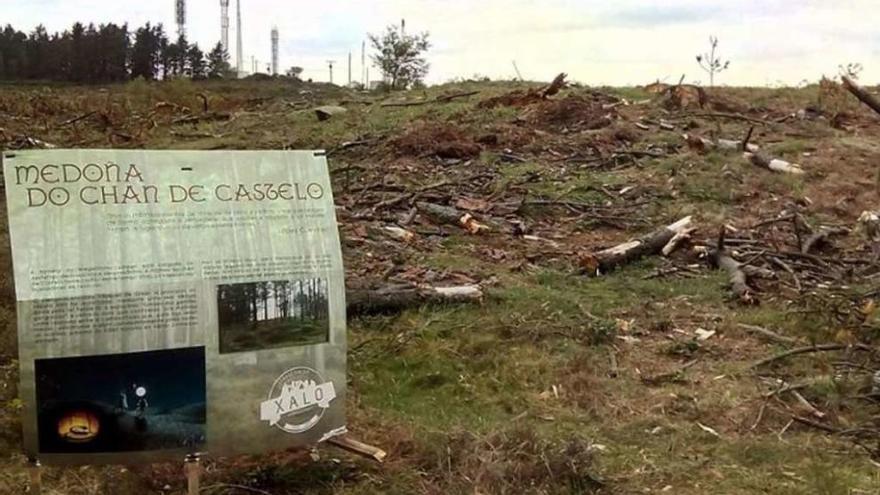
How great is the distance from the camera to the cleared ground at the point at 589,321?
402 cm

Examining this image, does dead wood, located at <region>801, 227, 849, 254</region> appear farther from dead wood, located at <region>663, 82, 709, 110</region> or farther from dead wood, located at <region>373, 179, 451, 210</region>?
dead wood, located at <region>663, 82, 709, 110</region>

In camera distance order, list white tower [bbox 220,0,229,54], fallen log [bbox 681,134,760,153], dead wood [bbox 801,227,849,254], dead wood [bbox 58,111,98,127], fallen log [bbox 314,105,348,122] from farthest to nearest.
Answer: white tower [bbox 220,0,229,54] → dead wood [bbox 58,111,98,127] → fallen log [bbox 314,105,348,122] → fallen log [bbox 681,134,760,153] → dead wood [bbox 801,227,849,254]

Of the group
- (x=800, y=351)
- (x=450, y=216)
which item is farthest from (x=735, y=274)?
(x=450, y=216)

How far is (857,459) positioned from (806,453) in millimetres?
227

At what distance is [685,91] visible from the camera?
51.3ft

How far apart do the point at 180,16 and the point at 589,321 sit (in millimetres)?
44793

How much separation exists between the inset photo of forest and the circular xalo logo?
0.46ft

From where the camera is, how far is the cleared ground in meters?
4.02

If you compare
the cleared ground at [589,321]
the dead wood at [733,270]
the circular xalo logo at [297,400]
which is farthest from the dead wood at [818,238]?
the circular xalo logo at [297,400]

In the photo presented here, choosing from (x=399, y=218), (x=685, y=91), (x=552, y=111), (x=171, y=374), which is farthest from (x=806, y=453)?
(x=685, y=91)

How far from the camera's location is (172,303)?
3273 mm

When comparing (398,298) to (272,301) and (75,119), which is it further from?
(75,119)

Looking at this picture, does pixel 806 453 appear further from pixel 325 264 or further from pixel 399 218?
pixel 399 218

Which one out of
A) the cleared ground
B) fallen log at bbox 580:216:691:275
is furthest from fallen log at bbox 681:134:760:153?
fallen log at bbox 580:216:691:275
